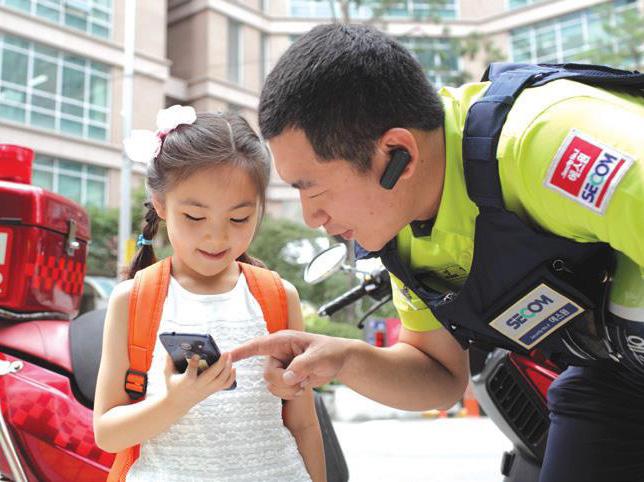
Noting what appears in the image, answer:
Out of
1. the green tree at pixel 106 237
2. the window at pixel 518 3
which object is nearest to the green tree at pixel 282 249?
the green tree at pixel 106 237

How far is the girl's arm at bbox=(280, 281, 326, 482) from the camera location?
1.34 meters

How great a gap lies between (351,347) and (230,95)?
15.8 meters

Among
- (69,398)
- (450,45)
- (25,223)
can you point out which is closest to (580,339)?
(69,398)

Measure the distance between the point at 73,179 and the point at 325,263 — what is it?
13.3 metres

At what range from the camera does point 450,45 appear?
14.2 metres

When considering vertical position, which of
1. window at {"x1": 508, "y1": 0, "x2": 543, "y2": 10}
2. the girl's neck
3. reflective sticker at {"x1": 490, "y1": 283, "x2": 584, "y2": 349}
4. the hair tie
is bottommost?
reflective sticker at {"x1": 490, "y1": 283, "x2": 584, "y2": 349}

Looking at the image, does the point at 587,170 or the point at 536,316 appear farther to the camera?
the point at 536,316

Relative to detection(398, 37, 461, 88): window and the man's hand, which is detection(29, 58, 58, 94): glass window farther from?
the man's hand

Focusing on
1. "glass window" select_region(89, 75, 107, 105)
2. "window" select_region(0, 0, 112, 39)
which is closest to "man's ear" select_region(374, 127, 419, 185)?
"window" select_region(0, 0, 112, 39)

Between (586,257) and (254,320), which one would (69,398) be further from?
(586,257)

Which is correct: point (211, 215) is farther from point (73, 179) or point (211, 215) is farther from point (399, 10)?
point (399, 10)

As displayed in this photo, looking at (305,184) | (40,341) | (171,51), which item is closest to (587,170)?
(305,184)

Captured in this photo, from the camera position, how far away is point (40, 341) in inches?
67.9

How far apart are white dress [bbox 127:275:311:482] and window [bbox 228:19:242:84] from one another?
15886 millimetres
